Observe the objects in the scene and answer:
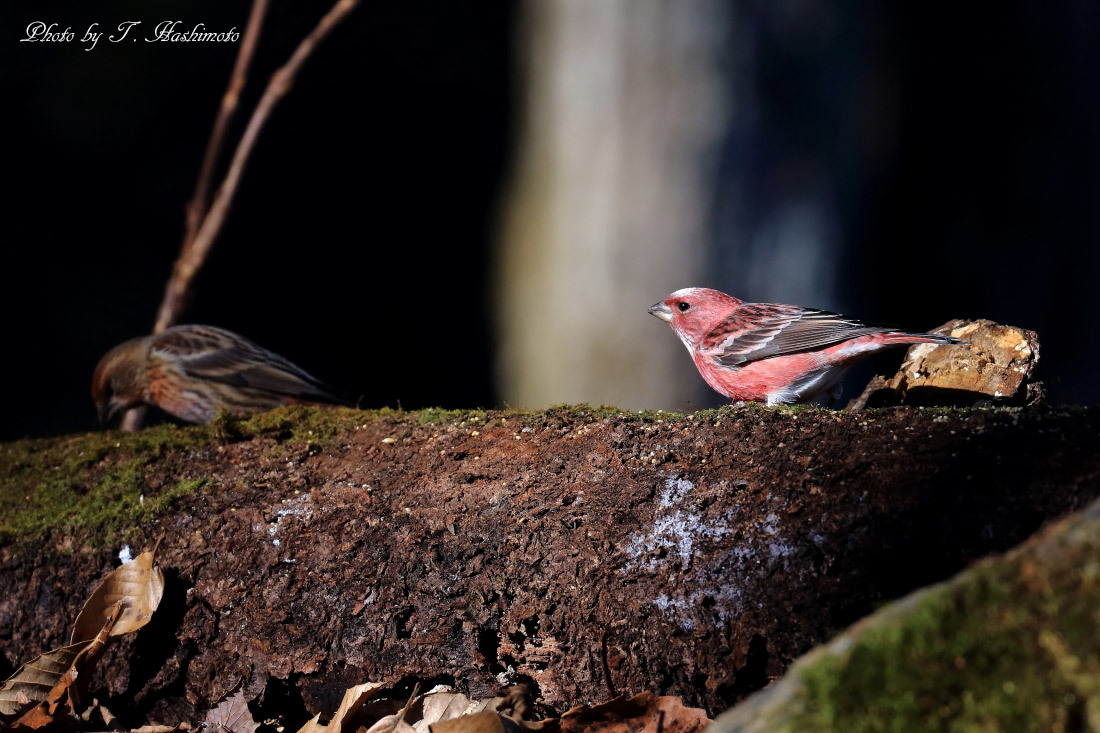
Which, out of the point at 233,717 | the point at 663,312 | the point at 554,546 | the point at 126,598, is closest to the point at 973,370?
the point at 663,312

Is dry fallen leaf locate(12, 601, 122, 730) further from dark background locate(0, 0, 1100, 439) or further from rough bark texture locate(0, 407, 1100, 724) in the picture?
dark background locate(0, 0, 1100, 439)

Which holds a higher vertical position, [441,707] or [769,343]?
[769,343]

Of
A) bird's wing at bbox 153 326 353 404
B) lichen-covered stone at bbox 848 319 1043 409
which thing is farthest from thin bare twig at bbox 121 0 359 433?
lichen-covered stone at bbox 848 319 1043 409

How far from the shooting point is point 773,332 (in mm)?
3621

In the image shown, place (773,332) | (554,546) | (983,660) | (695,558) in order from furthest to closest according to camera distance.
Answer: (773,332) → (554,546) → (695,558) → (983,660)

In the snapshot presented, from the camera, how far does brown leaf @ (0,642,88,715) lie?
2223mm

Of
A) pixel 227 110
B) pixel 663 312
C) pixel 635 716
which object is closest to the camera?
pixel 635 716

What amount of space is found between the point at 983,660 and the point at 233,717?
1774mm

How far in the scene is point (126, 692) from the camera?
2.29 meters

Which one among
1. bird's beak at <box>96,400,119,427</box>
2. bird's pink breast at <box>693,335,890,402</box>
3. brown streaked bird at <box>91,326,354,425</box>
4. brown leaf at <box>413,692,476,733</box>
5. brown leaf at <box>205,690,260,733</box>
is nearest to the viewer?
brown leaf at <box>413,692,476,733</box>

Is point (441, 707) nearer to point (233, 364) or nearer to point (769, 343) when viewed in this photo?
point (769, 343)

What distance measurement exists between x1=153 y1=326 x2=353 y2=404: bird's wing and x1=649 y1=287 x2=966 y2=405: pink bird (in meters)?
2.17

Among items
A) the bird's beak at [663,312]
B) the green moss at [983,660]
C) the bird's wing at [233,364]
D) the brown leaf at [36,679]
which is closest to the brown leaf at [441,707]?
the brown leaf at [36,679]

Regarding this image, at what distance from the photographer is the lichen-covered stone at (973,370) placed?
300 cm
